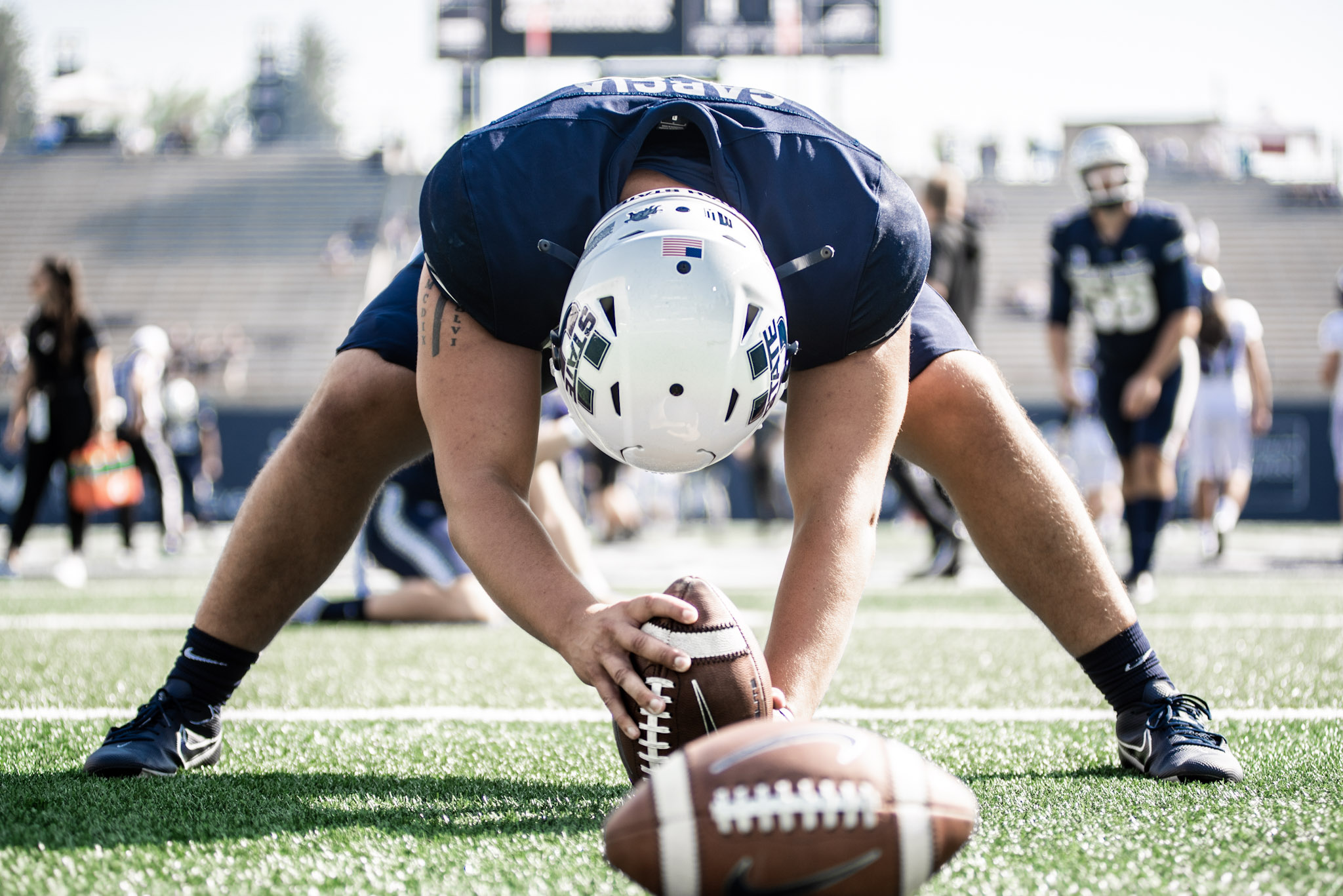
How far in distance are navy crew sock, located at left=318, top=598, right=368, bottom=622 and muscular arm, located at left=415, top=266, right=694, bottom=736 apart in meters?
3.63

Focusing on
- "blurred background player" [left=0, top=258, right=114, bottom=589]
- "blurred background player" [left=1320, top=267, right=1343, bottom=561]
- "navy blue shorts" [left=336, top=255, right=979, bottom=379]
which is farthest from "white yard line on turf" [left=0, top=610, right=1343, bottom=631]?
"blurred background player" [left=1320, top=267, right=1343, bottom=561]

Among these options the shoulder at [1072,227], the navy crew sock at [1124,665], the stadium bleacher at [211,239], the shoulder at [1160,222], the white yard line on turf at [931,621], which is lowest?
the stadium bleacher at [211,239]

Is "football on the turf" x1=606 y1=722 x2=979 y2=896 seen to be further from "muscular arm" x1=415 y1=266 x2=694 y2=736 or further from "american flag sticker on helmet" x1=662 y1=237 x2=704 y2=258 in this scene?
"american flag sticker on helmet" x1=662 y1=237 x2=704 y2=258

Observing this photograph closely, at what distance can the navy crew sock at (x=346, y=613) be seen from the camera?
549 centimetres

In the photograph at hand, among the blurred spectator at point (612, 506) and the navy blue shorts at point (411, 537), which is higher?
the navy blue shorts at point (411, 537)

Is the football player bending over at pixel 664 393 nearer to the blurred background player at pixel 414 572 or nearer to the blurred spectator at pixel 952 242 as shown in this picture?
the blurred background player at pixel 414 572

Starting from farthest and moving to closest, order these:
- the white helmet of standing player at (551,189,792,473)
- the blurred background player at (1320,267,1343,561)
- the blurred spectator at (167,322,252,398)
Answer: the blurred spectator at (167,322,252,398) < the blurred background player at (1320,267,1343,561) < the white helmet of standing player at (551,189,792,473)

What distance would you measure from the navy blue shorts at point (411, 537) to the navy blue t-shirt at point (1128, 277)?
3357 mm

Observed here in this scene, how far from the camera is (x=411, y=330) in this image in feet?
8.06

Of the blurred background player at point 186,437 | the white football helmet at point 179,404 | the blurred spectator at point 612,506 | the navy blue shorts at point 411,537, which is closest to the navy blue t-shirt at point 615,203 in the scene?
the navy blue shorts at point 411,537

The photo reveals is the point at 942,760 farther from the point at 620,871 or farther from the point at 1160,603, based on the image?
the point at 1160,603

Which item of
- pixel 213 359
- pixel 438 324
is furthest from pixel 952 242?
pixel 213 359

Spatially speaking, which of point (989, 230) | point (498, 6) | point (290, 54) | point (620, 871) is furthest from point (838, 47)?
point (290, 54)

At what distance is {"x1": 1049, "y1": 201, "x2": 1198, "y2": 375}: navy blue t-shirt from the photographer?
6.18 m
